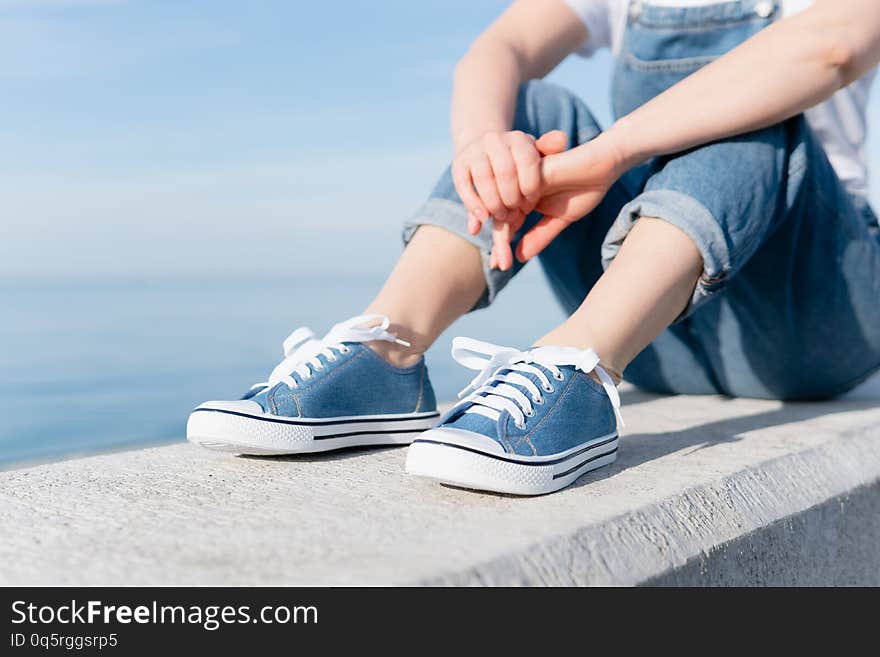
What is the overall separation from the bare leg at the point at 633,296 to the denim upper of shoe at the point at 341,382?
0.22 metres

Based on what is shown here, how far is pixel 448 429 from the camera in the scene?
102cm

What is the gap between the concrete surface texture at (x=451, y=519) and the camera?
2.61 feet

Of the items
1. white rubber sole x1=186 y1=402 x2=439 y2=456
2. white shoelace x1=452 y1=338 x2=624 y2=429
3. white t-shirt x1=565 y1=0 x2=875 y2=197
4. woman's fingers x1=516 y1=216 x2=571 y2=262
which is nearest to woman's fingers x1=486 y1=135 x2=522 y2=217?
woman's fingers x1=516 y1=216 x2=571 y2=262

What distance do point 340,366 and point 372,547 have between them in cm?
43

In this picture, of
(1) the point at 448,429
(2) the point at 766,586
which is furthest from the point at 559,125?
(2) the point at 766,586

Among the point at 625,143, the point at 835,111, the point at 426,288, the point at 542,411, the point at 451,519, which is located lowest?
the point at 451,519

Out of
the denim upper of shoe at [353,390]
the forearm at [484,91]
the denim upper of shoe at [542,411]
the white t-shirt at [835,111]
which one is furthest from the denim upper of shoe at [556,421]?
the white t-shirt at [835,111]

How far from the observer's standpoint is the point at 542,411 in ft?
3.52

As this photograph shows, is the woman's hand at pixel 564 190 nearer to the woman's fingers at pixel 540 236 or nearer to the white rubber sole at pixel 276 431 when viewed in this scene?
the woman's fingers at pixel 540 236

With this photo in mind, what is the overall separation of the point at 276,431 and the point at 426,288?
0.30 meters

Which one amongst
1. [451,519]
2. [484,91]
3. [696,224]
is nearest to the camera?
[451,519]

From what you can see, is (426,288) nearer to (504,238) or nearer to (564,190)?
(504,238)

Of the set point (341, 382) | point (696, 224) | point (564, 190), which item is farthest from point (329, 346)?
point (696, 224)
